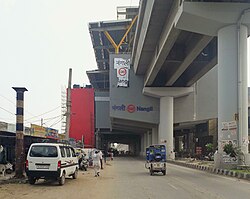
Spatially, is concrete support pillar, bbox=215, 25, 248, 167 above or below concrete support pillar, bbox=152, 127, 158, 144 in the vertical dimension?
above

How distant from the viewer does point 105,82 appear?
8594cm

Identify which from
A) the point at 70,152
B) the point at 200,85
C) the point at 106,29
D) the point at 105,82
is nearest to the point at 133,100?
the point at 200,85

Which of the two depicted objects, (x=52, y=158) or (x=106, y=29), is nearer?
(x=52, y=158)

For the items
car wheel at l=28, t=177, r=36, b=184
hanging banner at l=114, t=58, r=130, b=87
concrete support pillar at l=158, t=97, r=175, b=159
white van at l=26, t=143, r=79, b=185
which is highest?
hanging banner at l=114, t=58, r=130, b=87

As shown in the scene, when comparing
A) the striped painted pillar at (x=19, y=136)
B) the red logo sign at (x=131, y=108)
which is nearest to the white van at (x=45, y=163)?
the striped painted pillar at (x=19, y=136)

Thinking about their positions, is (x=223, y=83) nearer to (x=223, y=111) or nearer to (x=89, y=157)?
(x=223, y=111)

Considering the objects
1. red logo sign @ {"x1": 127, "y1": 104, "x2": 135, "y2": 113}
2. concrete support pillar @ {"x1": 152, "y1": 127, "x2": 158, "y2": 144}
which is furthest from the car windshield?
concrete support pillar @ {"x1": 152, "y1": 127, "x2": 158, "y2": 144}

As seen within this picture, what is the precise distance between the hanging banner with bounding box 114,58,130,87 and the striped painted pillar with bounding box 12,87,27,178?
36.5 metres

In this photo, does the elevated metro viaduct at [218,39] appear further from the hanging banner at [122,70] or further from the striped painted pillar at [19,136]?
the hanging banner at [122,70]

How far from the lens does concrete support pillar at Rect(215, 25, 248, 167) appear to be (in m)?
23.1

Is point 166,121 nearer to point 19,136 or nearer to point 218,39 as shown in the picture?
point 218,39

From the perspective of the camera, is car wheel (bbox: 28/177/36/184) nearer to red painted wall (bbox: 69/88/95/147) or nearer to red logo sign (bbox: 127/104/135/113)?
red logo sign (bbox: 127/104/135/113)

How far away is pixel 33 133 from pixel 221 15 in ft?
44.3

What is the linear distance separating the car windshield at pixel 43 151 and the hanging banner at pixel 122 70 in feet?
130
